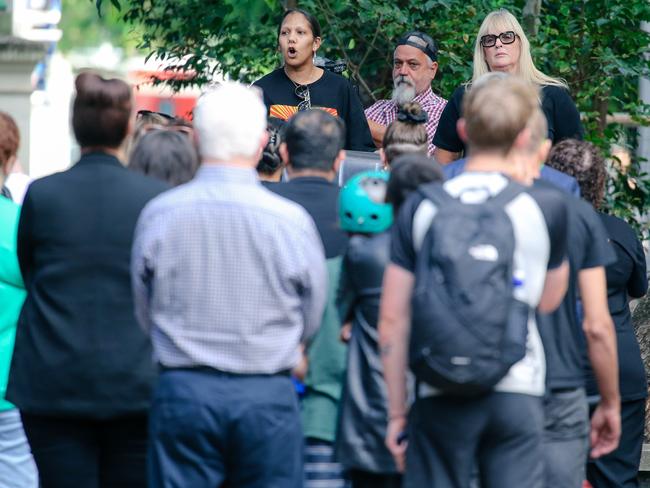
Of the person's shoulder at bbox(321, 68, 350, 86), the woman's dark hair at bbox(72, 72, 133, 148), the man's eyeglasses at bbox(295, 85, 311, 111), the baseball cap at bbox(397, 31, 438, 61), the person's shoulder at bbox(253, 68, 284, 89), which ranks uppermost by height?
the baseball cap at bbox(397, 31, 438, 61)

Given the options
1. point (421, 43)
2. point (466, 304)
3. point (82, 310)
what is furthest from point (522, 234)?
point (421, 43)

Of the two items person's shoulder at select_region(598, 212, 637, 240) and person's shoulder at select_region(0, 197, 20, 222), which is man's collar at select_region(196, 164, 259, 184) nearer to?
person's shoulder at select_region(0, 197, 20, 222)

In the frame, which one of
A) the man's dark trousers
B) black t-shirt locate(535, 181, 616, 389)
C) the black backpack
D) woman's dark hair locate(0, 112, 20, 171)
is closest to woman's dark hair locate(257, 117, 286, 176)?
woman's dark hair locate(0, 112, 20, 171)

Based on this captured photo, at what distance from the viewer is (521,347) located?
4488 mm

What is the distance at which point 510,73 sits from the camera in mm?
7305

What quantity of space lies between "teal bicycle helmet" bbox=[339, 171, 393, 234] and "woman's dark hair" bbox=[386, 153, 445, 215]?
3.6 inches

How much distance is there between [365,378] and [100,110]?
1.29 metres

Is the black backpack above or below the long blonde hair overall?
below

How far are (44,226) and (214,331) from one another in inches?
34.0

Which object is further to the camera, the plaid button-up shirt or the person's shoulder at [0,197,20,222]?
the plaid button-up shirt

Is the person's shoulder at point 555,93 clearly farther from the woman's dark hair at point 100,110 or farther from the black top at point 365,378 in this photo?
the woman's dark hair at point 100,110

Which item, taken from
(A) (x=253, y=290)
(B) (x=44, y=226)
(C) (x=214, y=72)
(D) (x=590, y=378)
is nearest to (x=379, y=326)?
(A) (x=253, y=290)

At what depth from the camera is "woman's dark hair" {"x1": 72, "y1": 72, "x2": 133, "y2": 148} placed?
5.29m

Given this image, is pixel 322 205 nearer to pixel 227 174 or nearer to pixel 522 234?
pixel 227 174
